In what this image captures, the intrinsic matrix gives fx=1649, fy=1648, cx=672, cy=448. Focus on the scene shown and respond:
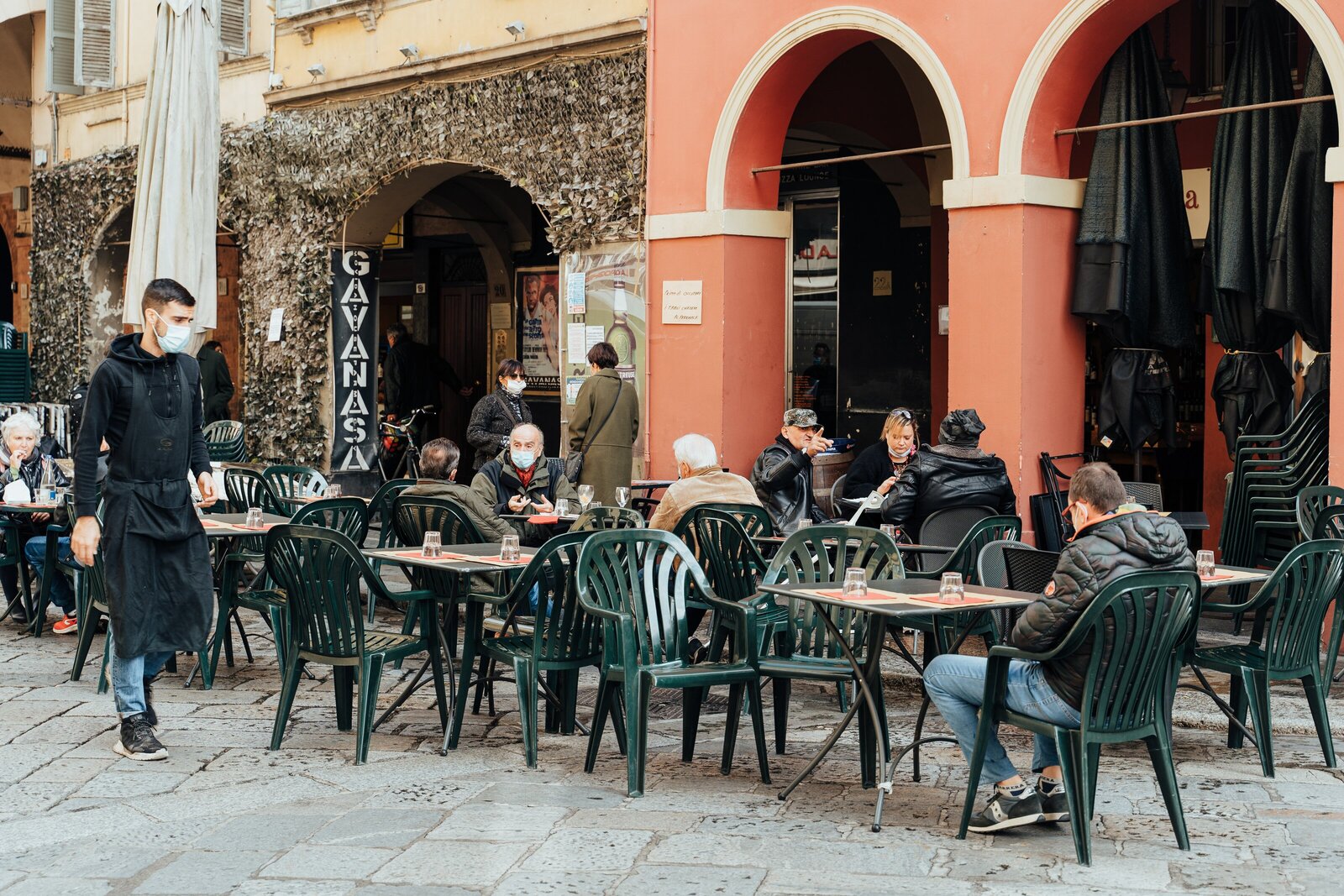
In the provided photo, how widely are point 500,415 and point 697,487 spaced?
3415mm

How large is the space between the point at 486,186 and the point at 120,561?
1087 cm

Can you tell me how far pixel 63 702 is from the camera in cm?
738

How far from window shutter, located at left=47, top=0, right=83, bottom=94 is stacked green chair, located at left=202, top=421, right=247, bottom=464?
5562mm

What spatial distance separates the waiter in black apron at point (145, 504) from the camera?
244 inches

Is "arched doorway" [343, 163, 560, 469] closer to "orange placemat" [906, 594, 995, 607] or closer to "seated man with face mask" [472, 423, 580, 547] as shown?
"seated man with face mask" [472, 423, 580, 547]

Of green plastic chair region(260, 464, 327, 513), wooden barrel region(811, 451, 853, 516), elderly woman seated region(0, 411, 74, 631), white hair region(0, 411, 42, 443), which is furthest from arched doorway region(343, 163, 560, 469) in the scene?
elderly woman seated region(0, 411, 74, 631)

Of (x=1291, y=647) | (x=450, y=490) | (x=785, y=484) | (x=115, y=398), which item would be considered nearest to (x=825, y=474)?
(x=785, y=484)

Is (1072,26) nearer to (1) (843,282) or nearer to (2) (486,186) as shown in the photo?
(1) (843,282)

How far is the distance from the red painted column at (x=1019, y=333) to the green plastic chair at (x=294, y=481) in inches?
152

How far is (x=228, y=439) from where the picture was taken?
13.8 meters

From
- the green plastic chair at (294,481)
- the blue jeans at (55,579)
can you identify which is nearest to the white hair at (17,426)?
the blue jeans at (55,579)

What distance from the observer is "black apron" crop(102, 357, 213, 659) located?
6.21 m

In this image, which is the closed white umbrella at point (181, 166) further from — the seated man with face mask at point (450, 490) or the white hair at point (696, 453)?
the white hair at point (696, 453)

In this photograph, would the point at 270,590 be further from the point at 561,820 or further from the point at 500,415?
the point at 500,415
